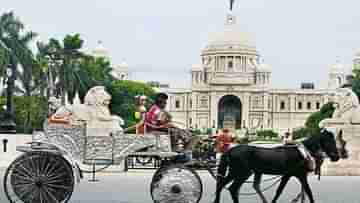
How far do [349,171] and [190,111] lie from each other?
13531 centimetres

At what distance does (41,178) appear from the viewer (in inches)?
520

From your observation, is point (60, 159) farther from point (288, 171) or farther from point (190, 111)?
point (190, 111)

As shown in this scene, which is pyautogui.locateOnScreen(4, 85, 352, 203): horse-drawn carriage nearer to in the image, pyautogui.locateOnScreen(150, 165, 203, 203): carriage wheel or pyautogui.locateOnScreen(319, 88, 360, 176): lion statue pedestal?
pyautogui.locateOnScreen(150, 165, 203, 203): carriage wheel

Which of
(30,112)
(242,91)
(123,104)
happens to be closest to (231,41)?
(242,91)

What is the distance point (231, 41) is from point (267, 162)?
148134 mm

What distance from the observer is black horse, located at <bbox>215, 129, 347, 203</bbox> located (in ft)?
43.7

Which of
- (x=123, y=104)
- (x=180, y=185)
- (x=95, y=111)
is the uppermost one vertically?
(x=123, y=104)

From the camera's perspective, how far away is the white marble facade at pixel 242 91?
160 metres

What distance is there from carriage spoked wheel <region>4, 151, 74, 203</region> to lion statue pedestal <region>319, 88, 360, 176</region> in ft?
55.4

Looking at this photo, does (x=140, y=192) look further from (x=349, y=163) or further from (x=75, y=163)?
(x=349, y=163)

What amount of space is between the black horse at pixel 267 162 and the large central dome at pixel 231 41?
14579 centimetres

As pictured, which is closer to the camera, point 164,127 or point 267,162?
point 267,162

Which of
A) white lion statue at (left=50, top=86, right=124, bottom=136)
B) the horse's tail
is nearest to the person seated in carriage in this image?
the horse's tail

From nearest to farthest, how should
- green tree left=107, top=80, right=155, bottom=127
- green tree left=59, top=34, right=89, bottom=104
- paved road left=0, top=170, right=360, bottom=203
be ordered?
paved road left=0, top=170, right=360, bottom=203 → green tree left=59, top=34, right=89, bottom=104 → green tree left=107, top=80, right=155, bottom=127
